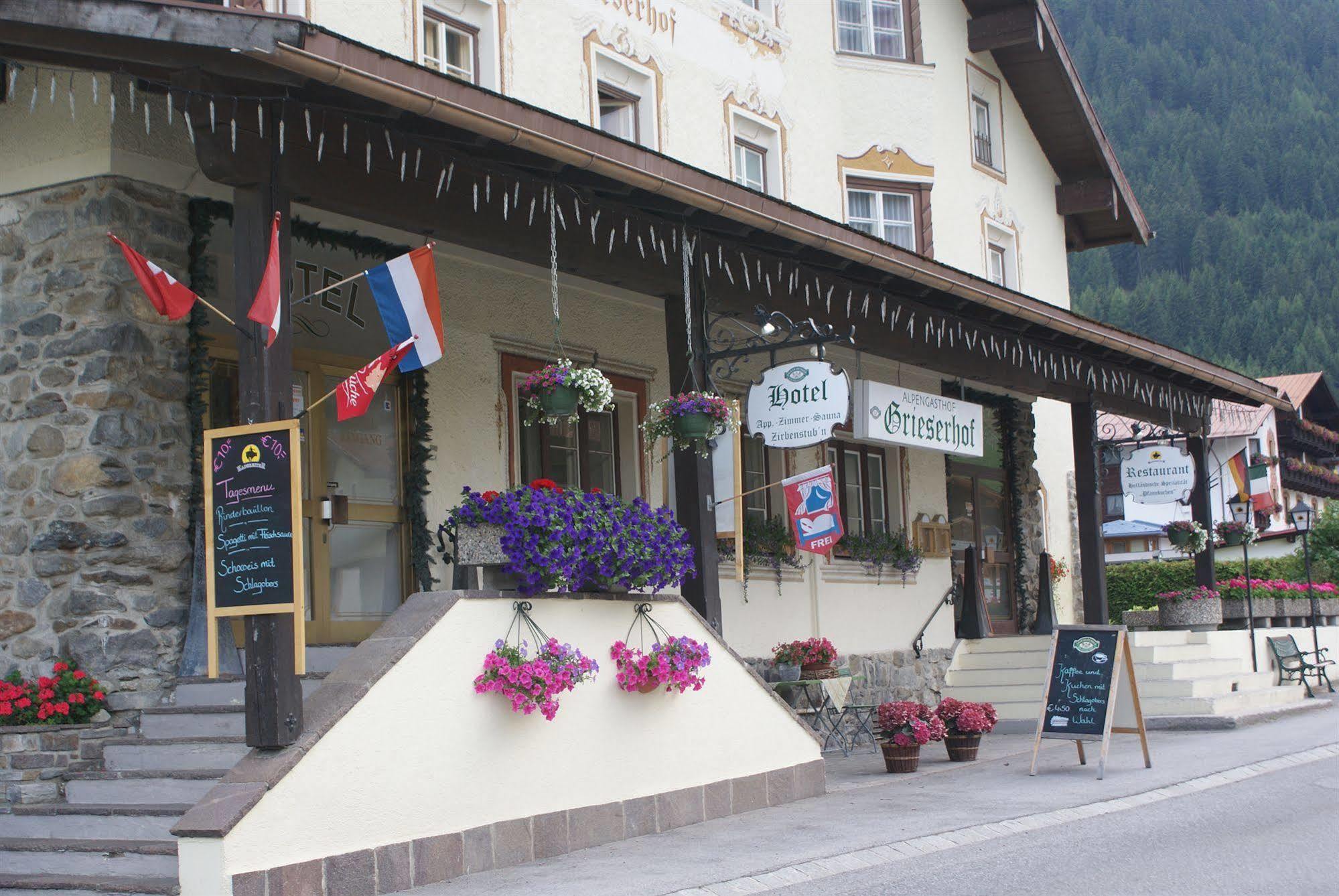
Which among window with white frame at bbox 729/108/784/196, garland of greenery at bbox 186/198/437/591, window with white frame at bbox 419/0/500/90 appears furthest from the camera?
window with white frame at bbox 729/108/784/196

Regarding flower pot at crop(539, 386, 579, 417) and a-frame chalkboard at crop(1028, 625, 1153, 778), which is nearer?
flower pot at crop(539, 386, 579, 417)

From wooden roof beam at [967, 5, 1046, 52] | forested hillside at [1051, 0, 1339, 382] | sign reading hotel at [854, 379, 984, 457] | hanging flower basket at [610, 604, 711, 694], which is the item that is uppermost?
forested hillside at [1051, 0, 1339, 382]

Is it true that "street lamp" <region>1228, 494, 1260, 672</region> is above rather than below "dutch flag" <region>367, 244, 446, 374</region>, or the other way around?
below

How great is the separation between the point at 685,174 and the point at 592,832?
160 inches

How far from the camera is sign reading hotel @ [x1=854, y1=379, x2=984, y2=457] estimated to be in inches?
517

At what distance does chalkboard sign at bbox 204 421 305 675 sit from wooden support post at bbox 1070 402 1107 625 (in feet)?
35.2

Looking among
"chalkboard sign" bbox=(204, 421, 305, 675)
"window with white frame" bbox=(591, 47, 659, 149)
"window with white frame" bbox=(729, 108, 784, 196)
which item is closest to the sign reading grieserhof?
"chalkboard sign" bbox=(204, 421, 305, 675)

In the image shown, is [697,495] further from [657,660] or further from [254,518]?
[254,518]

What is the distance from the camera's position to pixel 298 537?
23.1ft

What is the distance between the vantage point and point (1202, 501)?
18328 millimetres

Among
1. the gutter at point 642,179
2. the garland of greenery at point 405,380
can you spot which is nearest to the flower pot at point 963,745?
the gutter at point 642,179

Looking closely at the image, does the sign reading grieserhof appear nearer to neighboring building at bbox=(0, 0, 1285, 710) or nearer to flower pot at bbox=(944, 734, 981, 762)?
neighboring building at bbox=(0, 0, 1285, 710)

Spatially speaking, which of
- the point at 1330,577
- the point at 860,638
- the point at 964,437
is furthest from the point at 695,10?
the point at 1330,577

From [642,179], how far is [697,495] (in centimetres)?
242
